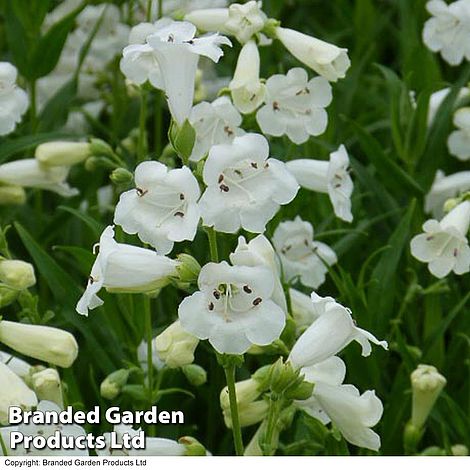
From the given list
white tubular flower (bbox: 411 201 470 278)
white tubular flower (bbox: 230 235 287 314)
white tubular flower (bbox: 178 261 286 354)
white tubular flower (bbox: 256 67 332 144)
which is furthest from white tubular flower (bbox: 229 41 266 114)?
white tubular flower (bbox: 178 261 286 354)

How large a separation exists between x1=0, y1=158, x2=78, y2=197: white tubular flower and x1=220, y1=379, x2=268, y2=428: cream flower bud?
4.17 feet

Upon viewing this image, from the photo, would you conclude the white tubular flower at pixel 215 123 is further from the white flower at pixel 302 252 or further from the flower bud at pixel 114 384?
the flower bud at pixel 114 384

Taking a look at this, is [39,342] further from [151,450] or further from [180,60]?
[180,60]

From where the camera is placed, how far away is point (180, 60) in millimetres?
2336

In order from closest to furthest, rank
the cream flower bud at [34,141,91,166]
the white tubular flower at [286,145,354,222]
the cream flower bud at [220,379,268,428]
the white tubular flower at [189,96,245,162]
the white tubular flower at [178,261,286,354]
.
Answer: the white tubular flower at [178,261,286,354], the cream flower bud at [220,379,268,428], the white tubular flower at [189,96,245,162], the white tubular flower at [286,145,354,222], the cream flower bud at [34,141,91,166]

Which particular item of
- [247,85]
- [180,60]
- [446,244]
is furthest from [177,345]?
[446,244]

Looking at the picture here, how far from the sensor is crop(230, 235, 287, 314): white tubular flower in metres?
2.18

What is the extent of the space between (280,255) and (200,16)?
→ 2.26 feet

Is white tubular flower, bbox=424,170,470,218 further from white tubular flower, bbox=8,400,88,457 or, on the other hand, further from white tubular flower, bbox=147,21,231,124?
white tubular flower, bbox=8,400,88,457

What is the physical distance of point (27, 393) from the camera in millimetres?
2352

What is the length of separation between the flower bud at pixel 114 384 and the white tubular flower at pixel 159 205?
1.90 feet

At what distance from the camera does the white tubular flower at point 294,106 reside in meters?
3.08

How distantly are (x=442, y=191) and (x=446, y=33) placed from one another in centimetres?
53
